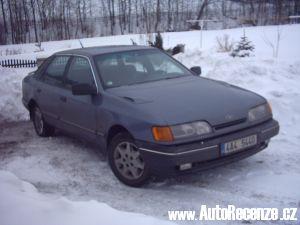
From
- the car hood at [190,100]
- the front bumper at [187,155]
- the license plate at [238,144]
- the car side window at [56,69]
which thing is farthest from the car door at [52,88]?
the license plate at [238,144]

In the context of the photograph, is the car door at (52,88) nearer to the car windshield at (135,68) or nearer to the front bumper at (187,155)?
the car windshield at (135,68)

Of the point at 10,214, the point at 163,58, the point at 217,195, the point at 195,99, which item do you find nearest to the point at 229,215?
the point at 217,195

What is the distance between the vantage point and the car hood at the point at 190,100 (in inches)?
174

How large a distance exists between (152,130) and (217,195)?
97 cm

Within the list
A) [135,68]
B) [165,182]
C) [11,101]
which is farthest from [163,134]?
[11,101]

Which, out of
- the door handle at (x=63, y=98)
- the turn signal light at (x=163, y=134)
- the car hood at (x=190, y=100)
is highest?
the car hood at (x=190, y=100)

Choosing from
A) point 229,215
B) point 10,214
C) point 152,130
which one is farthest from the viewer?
point 152,130

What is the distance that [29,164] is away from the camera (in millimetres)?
5734

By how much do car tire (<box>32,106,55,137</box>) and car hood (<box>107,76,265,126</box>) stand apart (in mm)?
2116

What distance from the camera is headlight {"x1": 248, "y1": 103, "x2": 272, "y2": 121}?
15.6 feet

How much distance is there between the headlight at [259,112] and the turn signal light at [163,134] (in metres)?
1.05

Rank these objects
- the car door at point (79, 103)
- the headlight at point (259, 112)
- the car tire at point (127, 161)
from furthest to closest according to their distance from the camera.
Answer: the car door at point (79, 103)
the headlight at point (259, 112)
the car tire at point (127, 161)

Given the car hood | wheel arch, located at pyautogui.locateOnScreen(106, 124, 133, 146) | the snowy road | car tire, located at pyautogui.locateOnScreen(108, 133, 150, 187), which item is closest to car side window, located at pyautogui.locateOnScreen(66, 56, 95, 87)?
the car hood

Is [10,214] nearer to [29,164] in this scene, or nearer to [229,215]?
[229,215]
